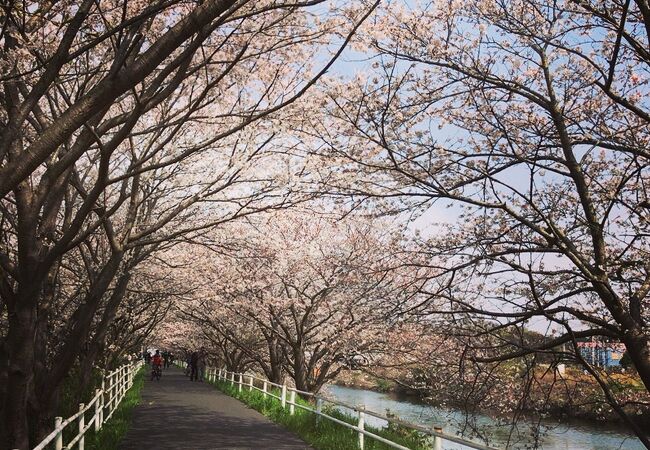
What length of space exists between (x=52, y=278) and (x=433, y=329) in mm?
5938

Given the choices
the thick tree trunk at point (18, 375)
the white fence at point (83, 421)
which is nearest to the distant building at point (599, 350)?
the white fence at point (83, 421)

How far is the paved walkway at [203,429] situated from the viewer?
36.1 ft

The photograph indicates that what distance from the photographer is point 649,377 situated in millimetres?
6145

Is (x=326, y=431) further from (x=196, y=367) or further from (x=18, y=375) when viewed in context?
(x=196, y=367)

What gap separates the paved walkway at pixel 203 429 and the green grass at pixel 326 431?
240mm

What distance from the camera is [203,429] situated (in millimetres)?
13273

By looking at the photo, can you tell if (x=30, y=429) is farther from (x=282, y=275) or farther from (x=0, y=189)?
(x=282, y=275)

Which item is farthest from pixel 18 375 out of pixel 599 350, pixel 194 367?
pixel 194 367

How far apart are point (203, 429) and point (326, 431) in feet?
10.1

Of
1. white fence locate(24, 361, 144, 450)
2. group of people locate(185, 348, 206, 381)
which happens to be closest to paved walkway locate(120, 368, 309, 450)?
white fence locate(24, 361, 144, 450)

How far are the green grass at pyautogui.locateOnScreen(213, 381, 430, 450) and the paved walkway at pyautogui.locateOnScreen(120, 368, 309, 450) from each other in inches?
9.5

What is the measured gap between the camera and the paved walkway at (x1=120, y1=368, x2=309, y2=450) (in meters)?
11.0

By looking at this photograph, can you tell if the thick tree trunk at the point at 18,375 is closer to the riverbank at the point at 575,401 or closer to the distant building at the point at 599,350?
the riverbank at the point at 575,401

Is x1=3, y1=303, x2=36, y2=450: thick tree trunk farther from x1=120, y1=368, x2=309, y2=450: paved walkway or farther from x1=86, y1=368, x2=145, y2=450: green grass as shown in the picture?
x1=120, y1=368, x2=309, y2=450: paved walkway
